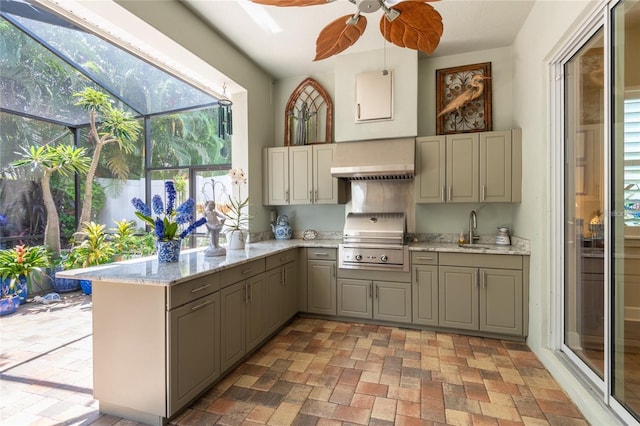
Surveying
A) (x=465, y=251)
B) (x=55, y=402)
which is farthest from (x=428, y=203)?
(x=55, y=402)

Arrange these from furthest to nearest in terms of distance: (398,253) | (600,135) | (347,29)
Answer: (398,253) → (600,135) → (347,29)

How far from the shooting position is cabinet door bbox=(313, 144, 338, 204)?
3639 millimetres

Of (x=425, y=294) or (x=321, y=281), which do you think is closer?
(x=425, y=294)

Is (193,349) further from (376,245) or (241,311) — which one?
(376,245)

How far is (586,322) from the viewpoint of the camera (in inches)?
80.8

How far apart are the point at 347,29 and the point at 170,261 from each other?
1914 millimetres

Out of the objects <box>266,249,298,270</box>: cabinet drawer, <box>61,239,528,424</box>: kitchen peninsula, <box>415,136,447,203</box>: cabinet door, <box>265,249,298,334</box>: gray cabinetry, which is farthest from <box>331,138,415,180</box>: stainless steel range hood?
<box>61,239,528,424</box>: kitchen peninsula

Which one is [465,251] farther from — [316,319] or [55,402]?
[55,402]

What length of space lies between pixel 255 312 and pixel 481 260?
84.0 inches

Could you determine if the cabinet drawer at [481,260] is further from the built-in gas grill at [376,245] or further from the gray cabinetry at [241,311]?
the gray cabinetry at [241,311]

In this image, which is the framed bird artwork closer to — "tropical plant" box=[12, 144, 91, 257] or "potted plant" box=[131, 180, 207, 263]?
"potted plant" box=[131, 180, 207, 263]

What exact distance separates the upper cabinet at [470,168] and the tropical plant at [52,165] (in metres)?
4.46

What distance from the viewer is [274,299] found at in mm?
2953

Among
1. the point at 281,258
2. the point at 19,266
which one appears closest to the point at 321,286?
the point at 281,258
